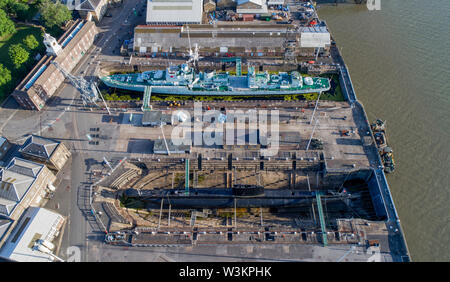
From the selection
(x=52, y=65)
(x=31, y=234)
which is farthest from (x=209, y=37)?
(x=31, y=234)

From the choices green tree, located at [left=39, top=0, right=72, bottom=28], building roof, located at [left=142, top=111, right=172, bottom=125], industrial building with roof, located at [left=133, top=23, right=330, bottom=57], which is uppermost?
green tree, located at [left=39, top=0, right=72, bottom=28]

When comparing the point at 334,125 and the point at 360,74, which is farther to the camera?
the point at 360,74

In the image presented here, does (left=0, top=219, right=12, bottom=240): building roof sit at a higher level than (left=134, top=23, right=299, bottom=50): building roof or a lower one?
lower

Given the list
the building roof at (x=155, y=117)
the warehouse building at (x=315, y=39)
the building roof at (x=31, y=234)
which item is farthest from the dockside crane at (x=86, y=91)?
the warehouse building at (x=315, y=39)

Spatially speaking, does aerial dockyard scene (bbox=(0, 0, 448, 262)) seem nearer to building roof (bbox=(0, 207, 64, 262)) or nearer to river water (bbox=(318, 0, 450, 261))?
building roof (bbox=(0, 207, 64, 262))

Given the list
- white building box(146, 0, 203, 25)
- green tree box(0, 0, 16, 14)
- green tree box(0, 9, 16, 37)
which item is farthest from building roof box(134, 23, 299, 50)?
green tree box(0, 0, 16, 14)

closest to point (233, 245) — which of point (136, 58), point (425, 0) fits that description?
point (136, 58)

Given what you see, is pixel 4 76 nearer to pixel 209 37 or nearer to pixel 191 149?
pixel 191 149

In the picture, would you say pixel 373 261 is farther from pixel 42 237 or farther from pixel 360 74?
pixel 42 237
